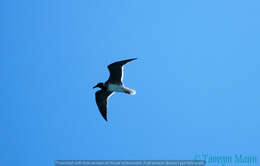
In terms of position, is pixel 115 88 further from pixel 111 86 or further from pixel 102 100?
pixel 102 100

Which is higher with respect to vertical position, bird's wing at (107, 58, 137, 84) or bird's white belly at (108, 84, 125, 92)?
bird's wing at (107, 58, 137, 84)

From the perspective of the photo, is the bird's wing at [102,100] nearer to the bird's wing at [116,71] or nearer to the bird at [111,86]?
the bird at [111,86]

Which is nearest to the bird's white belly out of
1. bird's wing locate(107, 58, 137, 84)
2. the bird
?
the bird

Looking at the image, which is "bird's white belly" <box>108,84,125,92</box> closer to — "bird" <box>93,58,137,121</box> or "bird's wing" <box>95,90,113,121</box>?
"bird" <box>93,58,137,121</box>

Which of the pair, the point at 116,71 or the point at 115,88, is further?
the point at 115,88

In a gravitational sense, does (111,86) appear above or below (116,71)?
below

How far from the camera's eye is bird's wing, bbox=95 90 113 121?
45125mm

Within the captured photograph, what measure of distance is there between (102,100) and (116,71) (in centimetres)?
234

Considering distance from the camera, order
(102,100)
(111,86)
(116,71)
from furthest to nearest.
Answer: (102,100) → (111,86) → (116,71)

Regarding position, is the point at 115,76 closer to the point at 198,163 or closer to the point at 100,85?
the point at 100,85

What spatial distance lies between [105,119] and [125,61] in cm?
345

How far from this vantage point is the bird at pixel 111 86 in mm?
43312

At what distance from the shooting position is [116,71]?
1714 inches

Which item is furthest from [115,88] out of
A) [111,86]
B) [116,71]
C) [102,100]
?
[102,100]
